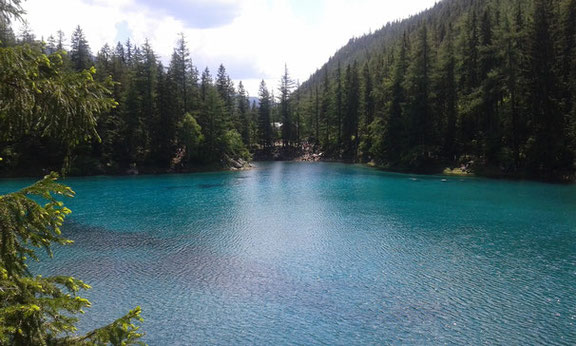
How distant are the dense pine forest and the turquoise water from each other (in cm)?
1437

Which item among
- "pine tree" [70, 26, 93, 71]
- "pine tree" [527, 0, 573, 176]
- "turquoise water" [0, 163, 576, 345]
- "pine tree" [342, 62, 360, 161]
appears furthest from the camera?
"pine tree" [342, 62, 360, 161]

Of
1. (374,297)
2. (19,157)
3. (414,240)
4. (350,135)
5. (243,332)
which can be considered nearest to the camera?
(243,332)

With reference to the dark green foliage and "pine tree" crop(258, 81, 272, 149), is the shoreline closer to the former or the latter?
"pine tree" crop(258, 81, 272, 149)

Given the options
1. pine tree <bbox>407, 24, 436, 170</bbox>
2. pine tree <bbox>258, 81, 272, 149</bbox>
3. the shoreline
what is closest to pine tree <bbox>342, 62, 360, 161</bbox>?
the shoreline

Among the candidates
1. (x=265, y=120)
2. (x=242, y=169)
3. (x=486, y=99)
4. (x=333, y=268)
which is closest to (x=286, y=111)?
(x=265, y=120)

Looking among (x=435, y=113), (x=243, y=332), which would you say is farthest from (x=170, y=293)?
(x=435, y=113)

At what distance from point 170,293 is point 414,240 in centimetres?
1295

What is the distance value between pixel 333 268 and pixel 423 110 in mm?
45132

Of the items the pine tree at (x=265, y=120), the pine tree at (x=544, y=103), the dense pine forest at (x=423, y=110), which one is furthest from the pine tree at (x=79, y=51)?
the pine tree at (x=544, y=103)

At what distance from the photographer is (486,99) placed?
4747 centimetres

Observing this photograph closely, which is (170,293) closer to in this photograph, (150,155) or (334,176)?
(334,176)

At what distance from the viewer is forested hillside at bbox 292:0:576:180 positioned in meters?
41.3

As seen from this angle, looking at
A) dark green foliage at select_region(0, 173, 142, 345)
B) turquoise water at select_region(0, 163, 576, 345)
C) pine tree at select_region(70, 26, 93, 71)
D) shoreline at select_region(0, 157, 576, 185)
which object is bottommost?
turquoise water at select_region(0, 163, 576, 345)

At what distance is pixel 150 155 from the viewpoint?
56812mm
